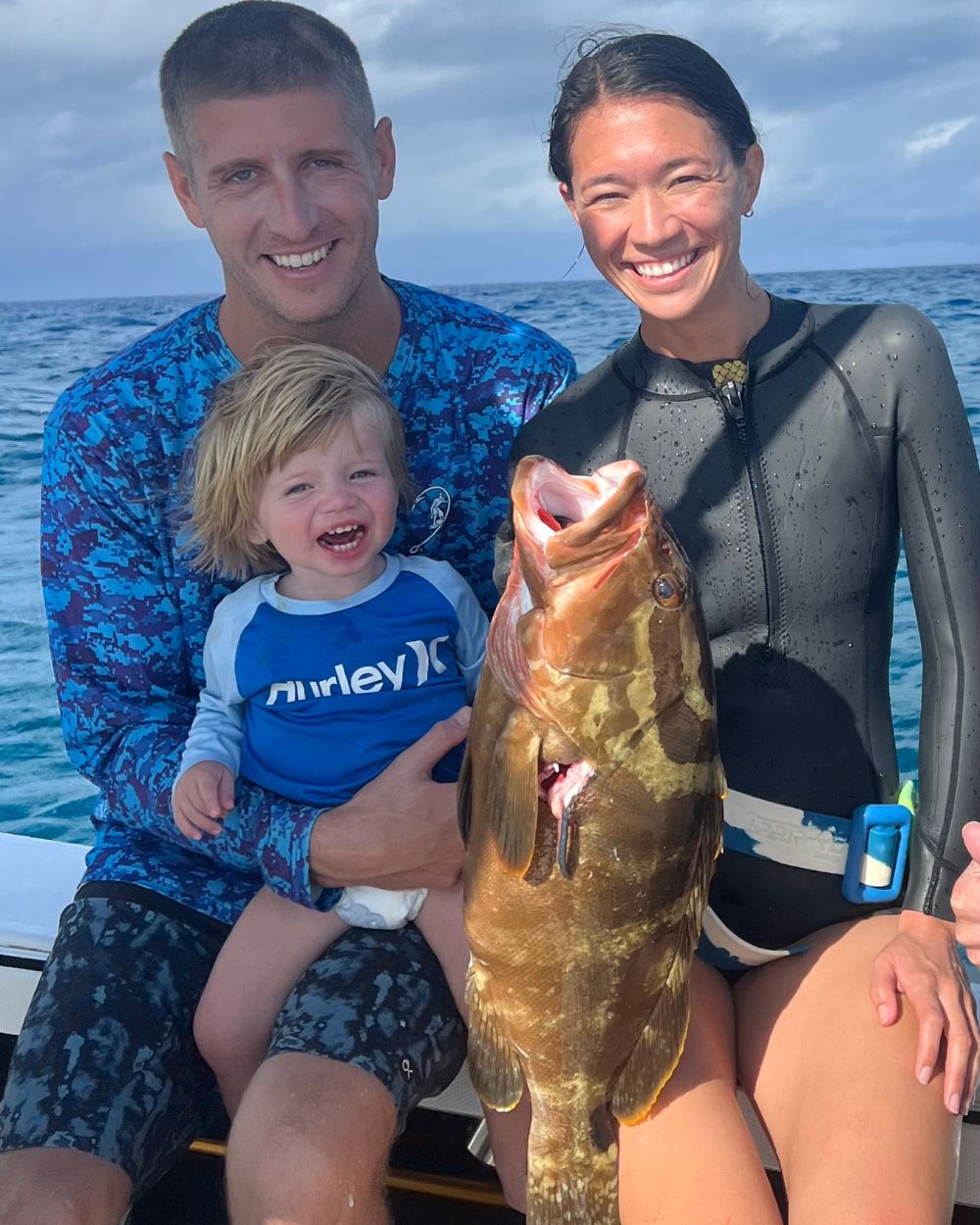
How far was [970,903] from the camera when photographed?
2.34 m

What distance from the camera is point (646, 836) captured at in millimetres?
2084

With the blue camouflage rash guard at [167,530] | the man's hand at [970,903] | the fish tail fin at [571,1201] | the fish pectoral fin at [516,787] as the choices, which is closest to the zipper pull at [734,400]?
the blue camouflage rash guard at [167,530]

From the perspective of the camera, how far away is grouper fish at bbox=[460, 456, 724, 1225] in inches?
78.5

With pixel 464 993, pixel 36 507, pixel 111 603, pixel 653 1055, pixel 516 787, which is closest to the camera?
pixel 516 787

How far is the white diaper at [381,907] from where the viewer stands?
274 centimetres

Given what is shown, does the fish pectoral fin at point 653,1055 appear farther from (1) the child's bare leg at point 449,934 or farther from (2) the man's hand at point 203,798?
(2) the man's hand at point 203,798

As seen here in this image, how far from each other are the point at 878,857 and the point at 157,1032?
61.4 inches

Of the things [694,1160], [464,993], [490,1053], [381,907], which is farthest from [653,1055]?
[381,907]

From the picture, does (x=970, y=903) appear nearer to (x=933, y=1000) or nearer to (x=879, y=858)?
(x=933, y=1000)

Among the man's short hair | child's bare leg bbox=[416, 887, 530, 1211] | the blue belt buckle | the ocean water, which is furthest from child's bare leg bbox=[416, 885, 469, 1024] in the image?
the ocean water

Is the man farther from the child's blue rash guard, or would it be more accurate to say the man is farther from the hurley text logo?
the hurley text logo

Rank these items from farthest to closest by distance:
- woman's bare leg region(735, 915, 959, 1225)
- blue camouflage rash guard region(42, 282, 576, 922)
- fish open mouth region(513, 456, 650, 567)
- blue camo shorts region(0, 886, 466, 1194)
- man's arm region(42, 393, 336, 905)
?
1. man's arm region(42, 393, 336, 905)
2. blue camouflage rash guard region(42, 282, 576, 922)
3. blue camo shorts region(0, 886, 466, 1194)
4. woman's bare leg region(735, 915, 959, 1225)
5. fish open mouth region(513, 456, 650, 567)

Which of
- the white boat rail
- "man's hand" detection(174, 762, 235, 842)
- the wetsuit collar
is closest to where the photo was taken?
the white boat rail

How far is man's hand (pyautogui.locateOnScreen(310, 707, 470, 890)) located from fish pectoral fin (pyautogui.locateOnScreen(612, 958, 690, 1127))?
0.57 m
